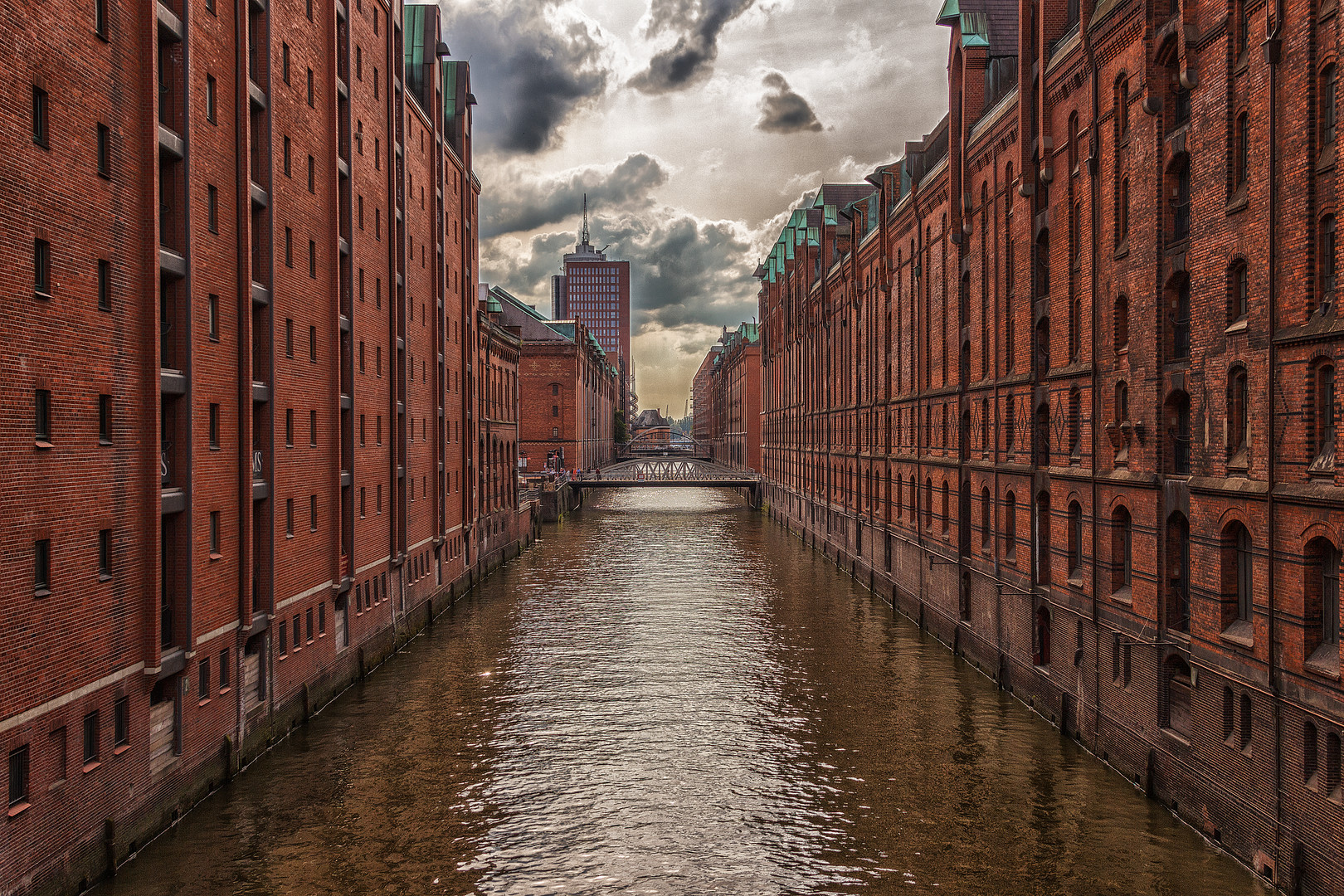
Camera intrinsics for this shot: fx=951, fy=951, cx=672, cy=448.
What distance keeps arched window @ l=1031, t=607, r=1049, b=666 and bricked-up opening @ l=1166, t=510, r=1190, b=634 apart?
21.2 feet

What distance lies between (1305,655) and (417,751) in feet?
58.9

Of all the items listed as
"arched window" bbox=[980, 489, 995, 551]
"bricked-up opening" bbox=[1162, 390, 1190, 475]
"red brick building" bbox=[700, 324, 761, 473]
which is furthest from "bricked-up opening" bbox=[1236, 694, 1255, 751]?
"red brick building" bbox=[700, 324, 761, 473]

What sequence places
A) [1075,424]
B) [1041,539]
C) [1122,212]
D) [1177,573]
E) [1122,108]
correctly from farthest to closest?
[1041,539] < [1075,424] < [1122,212] < [1122,108] < [1177,573]

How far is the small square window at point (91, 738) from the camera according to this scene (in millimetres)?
14891

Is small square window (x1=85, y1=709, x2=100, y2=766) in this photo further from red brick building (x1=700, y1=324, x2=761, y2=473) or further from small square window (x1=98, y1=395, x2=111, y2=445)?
red brick building (x1=700, y1=324, x2=761, y2=473)

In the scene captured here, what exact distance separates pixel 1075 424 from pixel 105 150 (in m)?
21.2

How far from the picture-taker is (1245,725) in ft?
51.2

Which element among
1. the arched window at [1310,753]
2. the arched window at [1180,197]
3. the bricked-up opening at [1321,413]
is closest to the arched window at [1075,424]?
the arched window at [1180,197]

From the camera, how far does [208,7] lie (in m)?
19.2

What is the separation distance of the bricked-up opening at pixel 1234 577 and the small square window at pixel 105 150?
19536mm

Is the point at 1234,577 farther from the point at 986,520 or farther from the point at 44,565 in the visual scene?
the point at 44,565

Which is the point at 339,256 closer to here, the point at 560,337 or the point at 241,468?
the point at 241,468

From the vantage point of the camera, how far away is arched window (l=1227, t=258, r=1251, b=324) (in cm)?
1611

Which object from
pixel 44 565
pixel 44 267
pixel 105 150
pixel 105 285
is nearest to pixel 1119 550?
pixel 44 565
